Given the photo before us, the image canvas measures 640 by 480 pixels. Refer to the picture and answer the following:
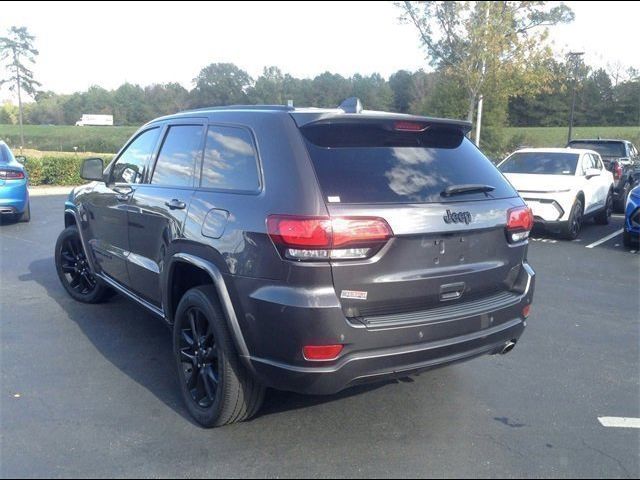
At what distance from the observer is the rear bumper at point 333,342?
9.38ft

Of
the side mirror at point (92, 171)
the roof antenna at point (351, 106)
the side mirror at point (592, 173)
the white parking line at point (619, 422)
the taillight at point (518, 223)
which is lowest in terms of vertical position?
the white parking line at point (619, 422)

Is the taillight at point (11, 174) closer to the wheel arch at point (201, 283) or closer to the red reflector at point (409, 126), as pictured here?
the wheel arch at point (201, 283)

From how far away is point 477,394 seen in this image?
13.0 ft

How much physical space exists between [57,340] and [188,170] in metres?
2.08

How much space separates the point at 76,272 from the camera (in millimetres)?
6129

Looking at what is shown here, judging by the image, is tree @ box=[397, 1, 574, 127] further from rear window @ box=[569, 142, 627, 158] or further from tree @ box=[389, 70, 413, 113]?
tree @ box=[389, 70, 413, 113]

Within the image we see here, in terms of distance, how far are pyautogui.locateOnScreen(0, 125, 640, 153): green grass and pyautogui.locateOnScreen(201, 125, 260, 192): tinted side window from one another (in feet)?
101

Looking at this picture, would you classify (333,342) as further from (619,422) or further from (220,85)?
(220,85)

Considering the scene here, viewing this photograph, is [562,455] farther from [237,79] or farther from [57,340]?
[237,79]

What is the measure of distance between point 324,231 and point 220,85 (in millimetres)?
23917

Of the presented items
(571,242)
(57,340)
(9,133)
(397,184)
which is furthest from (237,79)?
(9,133)

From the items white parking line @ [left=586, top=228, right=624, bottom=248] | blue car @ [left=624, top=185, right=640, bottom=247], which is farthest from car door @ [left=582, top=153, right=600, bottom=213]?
blue car @ [left=624, top=185, right=640, bottom=247]

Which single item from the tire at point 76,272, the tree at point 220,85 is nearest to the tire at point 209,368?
the tire at point 76,272

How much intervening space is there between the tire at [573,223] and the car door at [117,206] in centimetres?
785
